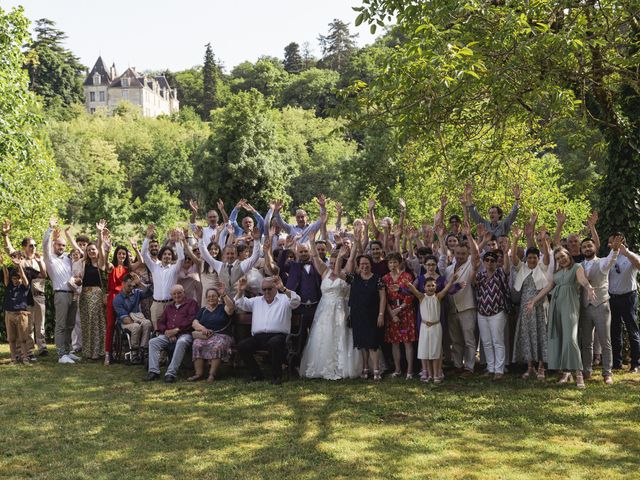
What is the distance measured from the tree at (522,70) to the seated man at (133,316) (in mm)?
4741

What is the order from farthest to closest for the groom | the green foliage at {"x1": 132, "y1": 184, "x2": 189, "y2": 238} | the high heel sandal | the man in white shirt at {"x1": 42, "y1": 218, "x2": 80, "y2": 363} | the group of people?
the green foliage at {"x1": 132, "y1": 184, "x2": 189, "y2": 238} < the man in white shirt at {"x1": 42, "y1": 218, "x2": 80, "y2": 363} < the groom < the group of people < the high heel sandal

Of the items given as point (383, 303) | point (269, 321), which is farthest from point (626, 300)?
point (269, 321)

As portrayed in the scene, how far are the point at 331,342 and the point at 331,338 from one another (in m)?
0.06

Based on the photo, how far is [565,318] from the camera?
9781mm

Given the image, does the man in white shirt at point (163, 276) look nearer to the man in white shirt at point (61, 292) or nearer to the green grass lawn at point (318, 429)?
the green grass lawn at point (318, 429)

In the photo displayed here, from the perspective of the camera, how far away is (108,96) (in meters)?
133

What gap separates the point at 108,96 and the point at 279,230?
12757cm

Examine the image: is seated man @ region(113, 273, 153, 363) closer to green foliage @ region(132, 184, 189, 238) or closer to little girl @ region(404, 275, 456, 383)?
little girl @ region(404, 275, 456, 383)

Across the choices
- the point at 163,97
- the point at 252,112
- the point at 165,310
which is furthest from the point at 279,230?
the point at 163,97

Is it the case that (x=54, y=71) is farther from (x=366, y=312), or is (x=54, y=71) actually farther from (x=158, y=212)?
(x=366, y=312)

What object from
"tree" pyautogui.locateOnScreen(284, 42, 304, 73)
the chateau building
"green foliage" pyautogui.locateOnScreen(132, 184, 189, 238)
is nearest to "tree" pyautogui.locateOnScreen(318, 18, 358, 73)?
"tree" pyautogui.locateOnScreen(284, 42, 304, 73)

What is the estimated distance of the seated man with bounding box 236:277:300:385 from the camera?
10570 mm

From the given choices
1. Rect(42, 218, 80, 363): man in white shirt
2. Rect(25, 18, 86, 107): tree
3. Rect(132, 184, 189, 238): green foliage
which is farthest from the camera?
Rect(25, 18, 86, 107): tree

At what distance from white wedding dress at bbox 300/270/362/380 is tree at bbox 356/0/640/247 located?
2728 millimetres
